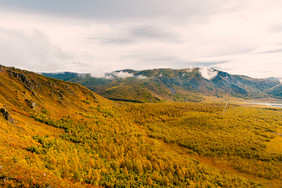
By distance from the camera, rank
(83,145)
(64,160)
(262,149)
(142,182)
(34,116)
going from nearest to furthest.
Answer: (64,160) < (142,182) < (83,145) < (34,116) < (262,149)

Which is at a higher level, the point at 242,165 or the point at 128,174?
the point at 128,174

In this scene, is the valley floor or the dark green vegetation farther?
the dark green vegetation

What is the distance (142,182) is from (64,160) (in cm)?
3402

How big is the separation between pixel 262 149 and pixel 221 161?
4989 cm

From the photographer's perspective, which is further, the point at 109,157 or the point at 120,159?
the point at 120,159

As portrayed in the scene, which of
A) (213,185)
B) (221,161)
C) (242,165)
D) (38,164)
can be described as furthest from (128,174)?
(242,165)

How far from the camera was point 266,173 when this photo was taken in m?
73.8

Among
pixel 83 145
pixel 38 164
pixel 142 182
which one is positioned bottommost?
pixel 142 182

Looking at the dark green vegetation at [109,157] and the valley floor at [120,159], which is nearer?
the valley floor at [120,159]

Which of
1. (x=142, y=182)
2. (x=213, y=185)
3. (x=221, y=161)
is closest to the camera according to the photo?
(x=142, y=182)

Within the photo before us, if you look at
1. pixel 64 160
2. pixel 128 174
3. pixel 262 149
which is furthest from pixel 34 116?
pixel 262 149

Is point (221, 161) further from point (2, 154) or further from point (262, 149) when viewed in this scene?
→ point (2, 154)

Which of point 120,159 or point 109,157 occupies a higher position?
point 109,157

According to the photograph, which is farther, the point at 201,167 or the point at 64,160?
the point at 201,167
